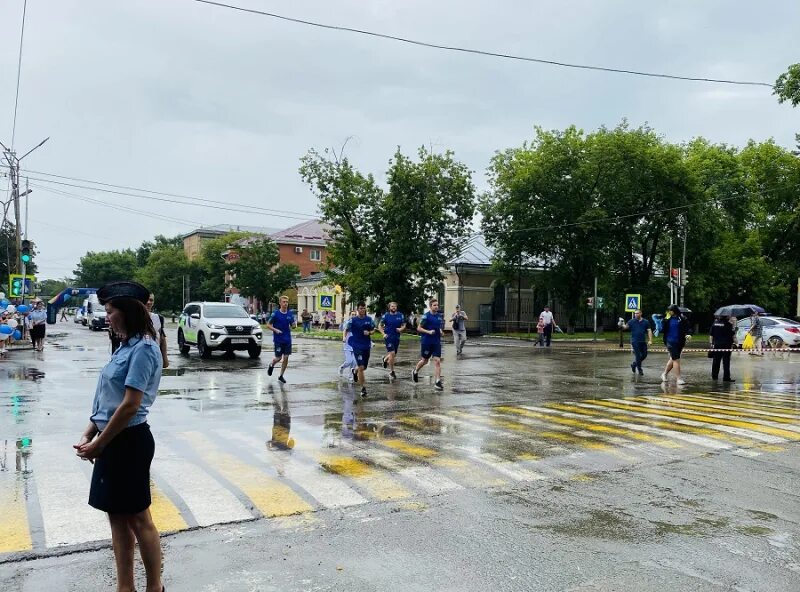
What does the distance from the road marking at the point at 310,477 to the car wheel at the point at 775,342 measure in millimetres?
27700

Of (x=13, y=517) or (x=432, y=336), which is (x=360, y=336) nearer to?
(x=432, y=336)

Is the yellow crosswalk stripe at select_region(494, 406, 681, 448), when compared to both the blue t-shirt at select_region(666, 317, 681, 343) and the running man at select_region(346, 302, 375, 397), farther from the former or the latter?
the blue t-shirt at select_region(666, 317, 681, 343)

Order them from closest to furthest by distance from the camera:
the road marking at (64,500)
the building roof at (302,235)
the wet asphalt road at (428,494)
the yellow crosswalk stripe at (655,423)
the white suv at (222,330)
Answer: the wet asphalt road at (428,494) < the road marking at (64,500) < the yellow crosswalk stripe at (655,423) < the white suv at (222,330) < the building roof at (302,235)

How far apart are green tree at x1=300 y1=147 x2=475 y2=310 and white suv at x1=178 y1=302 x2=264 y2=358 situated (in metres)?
15.9

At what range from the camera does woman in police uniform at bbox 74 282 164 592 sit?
12.5 feet

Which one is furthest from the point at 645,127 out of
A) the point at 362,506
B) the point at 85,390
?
the point at 362,506

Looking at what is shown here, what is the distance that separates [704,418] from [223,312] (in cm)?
1731

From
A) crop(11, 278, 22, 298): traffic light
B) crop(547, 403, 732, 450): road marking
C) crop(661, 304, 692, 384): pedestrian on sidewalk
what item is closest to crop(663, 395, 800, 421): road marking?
crop(661, 304, 692, 384): pedestrian on sidewalk

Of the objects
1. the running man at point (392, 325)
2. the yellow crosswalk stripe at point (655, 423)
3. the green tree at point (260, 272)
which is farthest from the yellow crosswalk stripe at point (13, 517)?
the green tree at point (260, 272)

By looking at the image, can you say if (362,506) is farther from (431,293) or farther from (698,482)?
(431,293)

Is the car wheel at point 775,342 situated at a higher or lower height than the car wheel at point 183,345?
higher

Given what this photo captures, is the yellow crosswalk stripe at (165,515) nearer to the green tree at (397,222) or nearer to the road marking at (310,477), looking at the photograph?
the road marking at (310,477)

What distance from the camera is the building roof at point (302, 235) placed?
308ft

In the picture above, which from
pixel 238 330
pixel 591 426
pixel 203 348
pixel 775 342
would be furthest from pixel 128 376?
pixel 775 342
